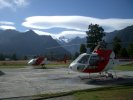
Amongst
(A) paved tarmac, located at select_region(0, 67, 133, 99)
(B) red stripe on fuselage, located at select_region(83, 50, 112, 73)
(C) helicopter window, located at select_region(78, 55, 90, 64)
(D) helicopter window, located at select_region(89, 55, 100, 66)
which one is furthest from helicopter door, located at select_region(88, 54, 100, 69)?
(A) paved tarmac, located at select_region(0, 67, 133, 99)

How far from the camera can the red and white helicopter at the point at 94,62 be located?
28.3 metres

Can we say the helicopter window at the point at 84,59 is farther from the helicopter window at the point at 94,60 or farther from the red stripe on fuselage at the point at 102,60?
the red stripe on fuselage at the point at 102,60

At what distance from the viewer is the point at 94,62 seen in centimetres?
2902

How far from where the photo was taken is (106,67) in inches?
1195

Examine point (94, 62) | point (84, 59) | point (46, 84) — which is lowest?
point (46, 84)

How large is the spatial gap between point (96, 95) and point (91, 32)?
99724 millimetres

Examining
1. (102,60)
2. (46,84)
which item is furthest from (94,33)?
(46,84)

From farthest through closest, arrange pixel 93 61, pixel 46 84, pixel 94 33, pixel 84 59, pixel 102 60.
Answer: pixel 94 33 → pixel 102 60 → pixel 93 61 → pixel 84 59 → pixel 46 84

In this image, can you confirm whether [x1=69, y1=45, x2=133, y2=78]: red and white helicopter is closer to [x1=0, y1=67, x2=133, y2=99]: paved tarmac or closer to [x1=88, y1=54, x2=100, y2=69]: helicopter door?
[x1=88, y1=54, x2=100, y2=69]: helicopter door

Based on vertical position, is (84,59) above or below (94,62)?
above

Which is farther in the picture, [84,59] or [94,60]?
[94,60]

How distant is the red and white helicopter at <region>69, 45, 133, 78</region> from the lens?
28281 mm

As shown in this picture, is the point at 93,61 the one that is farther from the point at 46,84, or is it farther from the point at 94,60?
the point at 46,84

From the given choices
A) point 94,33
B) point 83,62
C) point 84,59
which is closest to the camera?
point 83,62
